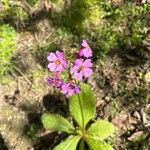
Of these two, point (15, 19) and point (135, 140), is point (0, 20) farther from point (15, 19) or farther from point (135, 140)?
point (135, 140)

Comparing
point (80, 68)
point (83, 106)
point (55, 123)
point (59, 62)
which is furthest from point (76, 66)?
point (55, 123)

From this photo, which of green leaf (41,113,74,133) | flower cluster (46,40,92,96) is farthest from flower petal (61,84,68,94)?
green leaf (41,113,74,133)

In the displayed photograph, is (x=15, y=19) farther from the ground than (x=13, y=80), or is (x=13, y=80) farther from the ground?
(x=15, y=19)

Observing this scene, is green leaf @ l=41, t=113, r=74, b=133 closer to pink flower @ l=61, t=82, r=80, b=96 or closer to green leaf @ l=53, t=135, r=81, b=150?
green leaf @ l=53, t=135, r=81, b=150

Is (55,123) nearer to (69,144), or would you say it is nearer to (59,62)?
(69,144)

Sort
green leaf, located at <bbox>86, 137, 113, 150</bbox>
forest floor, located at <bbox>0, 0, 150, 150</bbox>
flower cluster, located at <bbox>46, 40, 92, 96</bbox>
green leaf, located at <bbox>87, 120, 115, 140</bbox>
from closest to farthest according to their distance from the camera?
1. flower cluster, located at <bbox>46, 40, 92, 96</bbox>
2. green leaf, located at <bbox>86, 137, 113, 150</bbox>
3. green leaf, located at <bbox>87, 120, 115, 140</bbox>
4. forest floor, located at <bbox>0, 0, 150, 150</bbox>

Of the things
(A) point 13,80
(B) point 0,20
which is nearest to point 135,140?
(A) point 13,80
